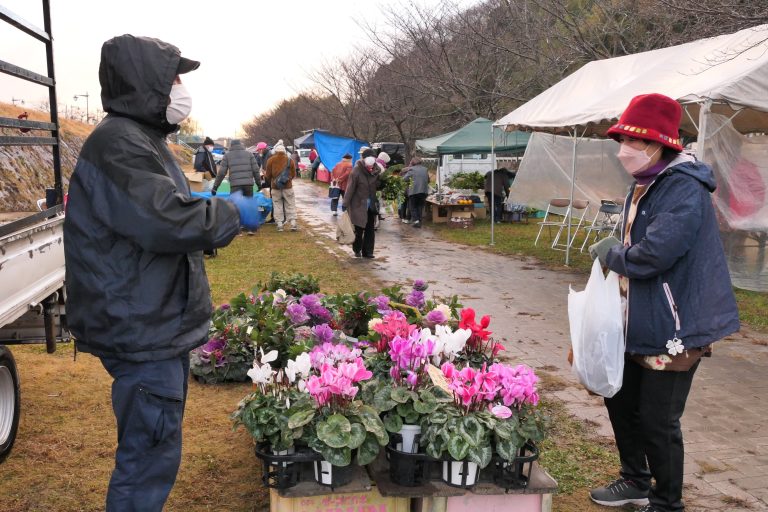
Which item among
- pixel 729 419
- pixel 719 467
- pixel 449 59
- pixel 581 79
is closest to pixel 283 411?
pixel 719 467

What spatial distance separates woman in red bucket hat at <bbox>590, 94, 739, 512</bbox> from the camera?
2898mm

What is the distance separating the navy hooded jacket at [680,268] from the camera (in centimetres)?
289

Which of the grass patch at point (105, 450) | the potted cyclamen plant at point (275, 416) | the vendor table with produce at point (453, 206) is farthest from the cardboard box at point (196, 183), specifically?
the potted cyclamen plant at point (275, 416)

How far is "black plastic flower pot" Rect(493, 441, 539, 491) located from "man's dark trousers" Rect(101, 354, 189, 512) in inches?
52.4

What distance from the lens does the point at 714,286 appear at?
291 centimetres

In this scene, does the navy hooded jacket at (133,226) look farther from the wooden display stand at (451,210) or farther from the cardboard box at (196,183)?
the wooden display stand at (451,210)

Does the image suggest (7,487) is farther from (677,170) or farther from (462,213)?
(462,213)

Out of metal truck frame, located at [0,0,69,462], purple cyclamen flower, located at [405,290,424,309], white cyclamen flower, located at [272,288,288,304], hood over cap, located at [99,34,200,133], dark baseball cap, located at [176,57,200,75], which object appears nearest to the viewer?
hood over cap, located at [99,34,200,133]

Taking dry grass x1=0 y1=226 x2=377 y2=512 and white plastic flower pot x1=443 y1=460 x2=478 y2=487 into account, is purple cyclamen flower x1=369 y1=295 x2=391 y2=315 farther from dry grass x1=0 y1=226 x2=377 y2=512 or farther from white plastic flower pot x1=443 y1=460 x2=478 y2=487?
white plastic flower pot x1=443 y1=460 x2=478 y2=487

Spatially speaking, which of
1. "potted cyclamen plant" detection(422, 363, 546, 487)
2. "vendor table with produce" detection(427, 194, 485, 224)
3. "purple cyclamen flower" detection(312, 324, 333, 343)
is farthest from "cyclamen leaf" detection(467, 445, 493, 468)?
"vendor table with produce" detection(427, 194, 485, 224)

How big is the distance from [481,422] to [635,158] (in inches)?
53.3

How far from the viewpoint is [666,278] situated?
2975 millimetres

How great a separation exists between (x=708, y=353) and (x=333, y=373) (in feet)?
5.49

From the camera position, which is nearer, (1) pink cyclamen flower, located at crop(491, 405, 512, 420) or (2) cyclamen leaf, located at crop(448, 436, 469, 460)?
(2) cyclamen leaf, located at crop(448, 436, 469, 460)
